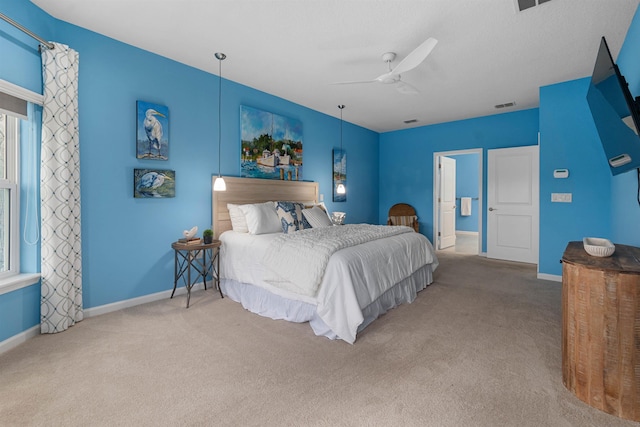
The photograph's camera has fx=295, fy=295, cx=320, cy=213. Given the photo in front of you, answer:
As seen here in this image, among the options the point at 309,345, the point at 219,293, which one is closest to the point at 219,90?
the point at 219,293

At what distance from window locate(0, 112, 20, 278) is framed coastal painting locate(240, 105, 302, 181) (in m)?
2.18

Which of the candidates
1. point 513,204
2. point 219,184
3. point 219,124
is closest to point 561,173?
point 513,204

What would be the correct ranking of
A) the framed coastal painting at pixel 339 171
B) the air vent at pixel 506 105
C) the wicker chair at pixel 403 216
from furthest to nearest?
1. the wicker chair at pixel 403 216
2. the framed coastal painting at pixel 339 171
3. the air vent at pixel 506 105

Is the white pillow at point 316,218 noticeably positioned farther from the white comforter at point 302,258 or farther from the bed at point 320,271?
the white comforter at point 302,258

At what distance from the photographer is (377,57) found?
323 centimetres

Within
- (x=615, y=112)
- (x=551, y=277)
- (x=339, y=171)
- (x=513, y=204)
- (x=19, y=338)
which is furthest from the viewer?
(x=339, y=171)

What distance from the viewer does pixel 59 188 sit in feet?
7.99

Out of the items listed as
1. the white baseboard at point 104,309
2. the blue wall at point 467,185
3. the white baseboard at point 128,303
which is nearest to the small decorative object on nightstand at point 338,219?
the white baseboard at point 104,309

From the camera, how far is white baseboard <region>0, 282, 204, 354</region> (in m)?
2.19

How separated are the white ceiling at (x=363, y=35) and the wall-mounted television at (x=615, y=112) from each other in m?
0.89

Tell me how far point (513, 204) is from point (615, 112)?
3.80m

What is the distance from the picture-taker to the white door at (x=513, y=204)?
5047 mm

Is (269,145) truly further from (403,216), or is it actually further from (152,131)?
(403,216)

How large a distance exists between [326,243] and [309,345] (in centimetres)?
84
